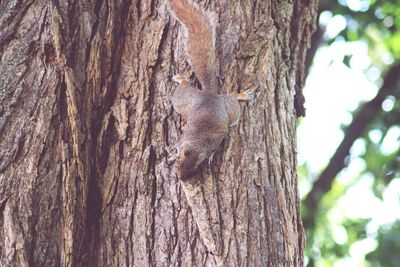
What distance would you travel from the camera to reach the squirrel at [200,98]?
2006 millimetres

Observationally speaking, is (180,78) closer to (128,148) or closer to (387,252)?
(128,148)

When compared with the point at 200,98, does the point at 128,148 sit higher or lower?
lower

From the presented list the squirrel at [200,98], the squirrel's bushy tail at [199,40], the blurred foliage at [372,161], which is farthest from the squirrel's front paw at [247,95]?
the blurred foliage at [372,161]

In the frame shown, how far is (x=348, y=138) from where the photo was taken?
4.89 m

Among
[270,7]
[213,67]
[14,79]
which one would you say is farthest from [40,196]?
[270,7]

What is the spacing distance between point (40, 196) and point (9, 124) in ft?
0.80

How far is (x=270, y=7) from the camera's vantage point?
7.43 ft

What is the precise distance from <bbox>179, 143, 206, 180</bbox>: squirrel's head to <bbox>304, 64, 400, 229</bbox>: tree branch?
9.40 feet

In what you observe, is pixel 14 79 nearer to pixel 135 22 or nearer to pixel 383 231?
pixel 135 22

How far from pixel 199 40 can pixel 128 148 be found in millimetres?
481

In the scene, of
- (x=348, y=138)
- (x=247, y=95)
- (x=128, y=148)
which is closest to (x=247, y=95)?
(x=247, y=95)

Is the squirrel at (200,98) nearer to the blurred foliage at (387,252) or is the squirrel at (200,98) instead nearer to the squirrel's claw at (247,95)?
the squirrel's claw at (247,95)

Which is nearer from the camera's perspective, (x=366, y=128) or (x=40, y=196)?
(x=40, y=196)

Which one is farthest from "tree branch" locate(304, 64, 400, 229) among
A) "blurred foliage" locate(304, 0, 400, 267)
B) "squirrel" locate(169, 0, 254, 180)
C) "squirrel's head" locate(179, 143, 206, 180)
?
"squirrel's head" locate(179, 143, 206, 180)
